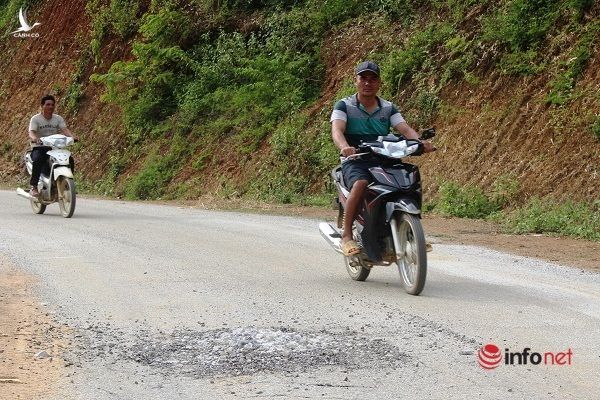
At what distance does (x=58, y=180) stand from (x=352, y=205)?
8.92m

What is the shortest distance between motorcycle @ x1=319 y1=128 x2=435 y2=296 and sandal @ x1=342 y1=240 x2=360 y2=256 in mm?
63

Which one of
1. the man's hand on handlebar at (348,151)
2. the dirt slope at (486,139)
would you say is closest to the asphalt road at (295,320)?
the man's hand on handlebar at (348,151)

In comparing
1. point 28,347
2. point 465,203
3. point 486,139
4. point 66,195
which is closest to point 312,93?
point 486,139

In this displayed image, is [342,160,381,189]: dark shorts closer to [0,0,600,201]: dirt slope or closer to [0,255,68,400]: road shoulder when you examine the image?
[0,255,68,400]: road shoulder

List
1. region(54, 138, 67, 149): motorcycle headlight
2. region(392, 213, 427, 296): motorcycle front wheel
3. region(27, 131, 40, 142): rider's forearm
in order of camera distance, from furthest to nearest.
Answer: region(27, 131, 40, 142): rider's forearm
region(54, 138, 67, 149): motorcycle headlight
region(392, 213, 427, 296): motorcycle front wheel

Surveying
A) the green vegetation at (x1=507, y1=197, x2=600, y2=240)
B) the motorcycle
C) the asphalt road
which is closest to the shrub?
the green vegetation at (x1=507, y1=197, x2=600, y2=240)

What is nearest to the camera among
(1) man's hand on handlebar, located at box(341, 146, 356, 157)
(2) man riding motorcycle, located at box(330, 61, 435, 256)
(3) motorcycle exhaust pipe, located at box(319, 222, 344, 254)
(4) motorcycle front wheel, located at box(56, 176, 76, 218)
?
(1) man's hand on handlebar, located at box(341, 146, 356, 157)

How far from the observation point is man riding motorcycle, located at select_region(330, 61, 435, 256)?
31.9 feet

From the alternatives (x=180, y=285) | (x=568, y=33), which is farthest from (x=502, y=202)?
(x=180, y=285)

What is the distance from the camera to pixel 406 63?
73.8 ft

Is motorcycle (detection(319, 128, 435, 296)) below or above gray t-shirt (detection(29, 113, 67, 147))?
A: below

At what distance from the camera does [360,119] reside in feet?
32.8

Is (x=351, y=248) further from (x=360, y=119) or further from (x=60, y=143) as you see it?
(x=60, y=143)

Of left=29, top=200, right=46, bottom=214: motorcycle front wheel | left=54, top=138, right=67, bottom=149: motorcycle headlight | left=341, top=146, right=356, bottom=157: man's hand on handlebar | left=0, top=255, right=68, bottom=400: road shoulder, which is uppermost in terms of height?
left=341, top=146, right=356, bottom=157: man's hand on handlebar
